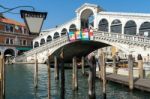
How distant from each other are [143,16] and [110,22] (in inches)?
130

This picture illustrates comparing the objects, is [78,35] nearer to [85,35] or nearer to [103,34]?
[85,35]

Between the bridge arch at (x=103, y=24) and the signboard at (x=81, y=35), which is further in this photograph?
the bridge arch at (x=103, y=24)

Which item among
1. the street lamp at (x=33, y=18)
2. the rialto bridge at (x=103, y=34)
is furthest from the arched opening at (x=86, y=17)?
the street lamp at (x=33, y=18)

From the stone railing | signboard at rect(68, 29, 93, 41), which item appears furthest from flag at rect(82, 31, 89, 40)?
the stone railing

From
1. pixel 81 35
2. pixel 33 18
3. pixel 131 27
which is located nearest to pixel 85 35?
pixel 81 35

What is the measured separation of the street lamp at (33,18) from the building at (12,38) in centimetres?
2885

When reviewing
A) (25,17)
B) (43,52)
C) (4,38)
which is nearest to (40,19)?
(25,17)

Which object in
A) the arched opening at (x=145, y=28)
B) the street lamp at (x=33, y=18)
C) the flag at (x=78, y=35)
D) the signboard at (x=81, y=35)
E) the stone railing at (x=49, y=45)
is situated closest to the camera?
the street lamp at (x=33, y=18)

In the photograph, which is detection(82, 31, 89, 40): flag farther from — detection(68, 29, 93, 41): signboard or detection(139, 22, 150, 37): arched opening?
detection(139, 22, 150, 37): arched opening

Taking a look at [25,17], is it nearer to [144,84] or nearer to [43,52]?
[144,84]

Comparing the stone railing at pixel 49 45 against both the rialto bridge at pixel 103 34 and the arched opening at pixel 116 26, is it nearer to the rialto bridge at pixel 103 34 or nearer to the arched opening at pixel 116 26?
the rialto bridge at pixel 103 34

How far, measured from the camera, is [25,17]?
353 centimetres

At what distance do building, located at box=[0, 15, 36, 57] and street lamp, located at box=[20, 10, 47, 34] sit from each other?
28.8 meters

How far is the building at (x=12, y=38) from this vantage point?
3309 cm
